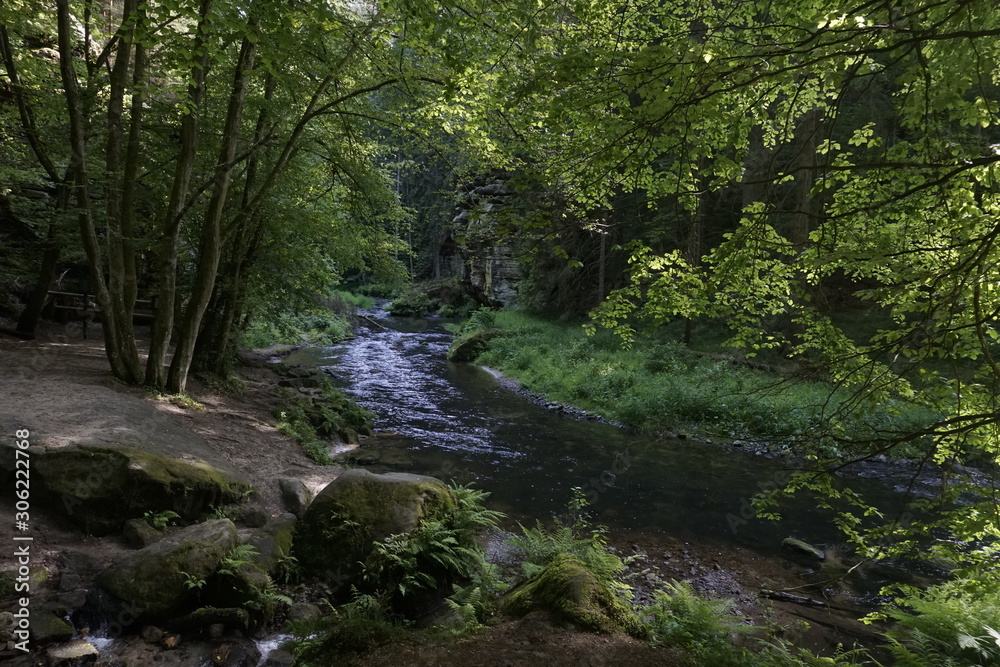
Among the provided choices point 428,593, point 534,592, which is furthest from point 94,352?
point 534,592

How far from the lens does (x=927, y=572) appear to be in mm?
7496

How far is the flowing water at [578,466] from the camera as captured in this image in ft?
29.6

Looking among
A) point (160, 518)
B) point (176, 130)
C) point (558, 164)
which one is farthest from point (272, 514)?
point (176, 130)

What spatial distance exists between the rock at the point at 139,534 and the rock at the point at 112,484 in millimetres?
166

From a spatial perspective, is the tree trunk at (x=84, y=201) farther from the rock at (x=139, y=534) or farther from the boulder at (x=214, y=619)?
the boulder at (x=214, y=619)

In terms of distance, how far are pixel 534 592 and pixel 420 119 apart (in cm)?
902

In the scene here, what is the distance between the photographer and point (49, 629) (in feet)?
13.7

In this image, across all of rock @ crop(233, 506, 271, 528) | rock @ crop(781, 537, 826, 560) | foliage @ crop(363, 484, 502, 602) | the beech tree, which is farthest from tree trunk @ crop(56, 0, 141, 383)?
rock @ crop(781, 537, 826, 560)

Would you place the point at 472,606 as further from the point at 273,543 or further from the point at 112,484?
the point at 112,484

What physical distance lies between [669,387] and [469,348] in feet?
37.8

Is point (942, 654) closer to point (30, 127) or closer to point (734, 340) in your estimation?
point (734, 340)

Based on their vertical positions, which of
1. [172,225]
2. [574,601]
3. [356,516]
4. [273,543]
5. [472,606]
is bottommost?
[273,543]

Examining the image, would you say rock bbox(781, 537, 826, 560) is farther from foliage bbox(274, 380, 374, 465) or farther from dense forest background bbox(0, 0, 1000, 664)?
foliage bbox(274, 380, 374, 465)

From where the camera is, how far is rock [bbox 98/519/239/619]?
463 cm
